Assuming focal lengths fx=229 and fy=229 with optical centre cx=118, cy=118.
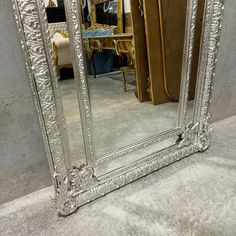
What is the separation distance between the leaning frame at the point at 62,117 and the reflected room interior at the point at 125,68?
39mm

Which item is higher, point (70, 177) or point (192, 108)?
point (192, 108)

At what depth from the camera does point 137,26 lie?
1.07 meters

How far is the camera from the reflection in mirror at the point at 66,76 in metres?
0.79

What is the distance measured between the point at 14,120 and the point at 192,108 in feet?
3.07

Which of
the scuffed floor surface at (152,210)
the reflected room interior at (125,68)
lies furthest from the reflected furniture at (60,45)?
the scuffed floor surface at (152,210)

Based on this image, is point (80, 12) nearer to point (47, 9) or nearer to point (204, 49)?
point (47, 9)

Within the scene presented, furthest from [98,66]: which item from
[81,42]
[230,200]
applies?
[230,200]

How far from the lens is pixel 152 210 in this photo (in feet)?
3.32

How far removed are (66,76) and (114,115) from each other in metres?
0.34

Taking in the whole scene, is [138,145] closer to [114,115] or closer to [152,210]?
[114,115]

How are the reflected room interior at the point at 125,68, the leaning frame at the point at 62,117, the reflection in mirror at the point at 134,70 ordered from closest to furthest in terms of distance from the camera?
the leaning frame at the point at 62,117, the reflected room interior at the point at 125,68, the reflection in mirror at the point at 134,70

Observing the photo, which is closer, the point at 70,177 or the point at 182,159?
the point at 70,177

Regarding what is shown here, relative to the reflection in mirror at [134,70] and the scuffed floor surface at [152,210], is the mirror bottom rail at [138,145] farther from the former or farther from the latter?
the scuffed floor surface at [152,210]

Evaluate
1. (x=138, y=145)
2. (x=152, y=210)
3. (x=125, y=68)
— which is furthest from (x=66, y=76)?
(x=152, y=210)
